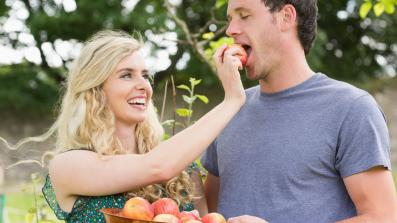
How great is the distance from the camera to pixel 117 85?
9.86 feet

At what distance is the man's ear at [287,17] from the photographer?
2.99 metres

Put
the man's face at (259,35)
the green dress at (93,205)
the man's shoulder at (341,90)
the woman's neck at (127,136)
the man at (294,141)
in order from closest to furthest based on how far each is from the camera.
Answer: the man at (294,141) < the man's shoulder at (341,90) < the green dress at (93,205) < the man's face at (259,35) < the woman's neck at (127,136)

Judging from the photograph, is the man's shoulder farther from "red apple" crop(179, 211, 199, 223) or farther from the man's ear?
"red apple" crop(179, 211, 199, 223)

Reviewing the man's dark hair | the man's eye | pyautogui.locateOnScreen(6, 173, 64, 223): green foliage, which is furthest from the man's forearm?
pyautogui.locateOnScreen(6, 173, 64, 223): green foliage

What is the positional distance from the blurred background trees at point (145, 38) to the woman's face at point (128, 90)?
12582mm

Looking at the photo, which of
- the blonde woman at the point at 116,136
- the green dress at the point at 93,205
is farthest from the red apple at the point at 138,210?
the green dress at the point at 93,205

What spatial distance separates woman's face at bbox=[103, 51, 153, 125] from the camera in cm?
301

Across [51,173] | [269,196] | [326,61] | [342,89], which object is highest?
[342,89]

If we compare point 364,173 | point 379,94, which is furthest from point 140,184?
point 379,94

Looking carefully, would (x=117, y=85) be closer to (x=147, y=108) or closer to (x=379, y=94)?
(x=147, y=108)

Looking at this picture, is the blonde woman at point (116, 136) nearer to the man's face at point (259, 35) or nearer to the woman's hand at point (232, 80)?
the woman's hand at point (232, 80)

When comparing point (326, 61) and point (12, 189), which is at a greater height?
point (326, 61)

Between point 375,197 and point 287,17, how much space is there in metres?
0.90

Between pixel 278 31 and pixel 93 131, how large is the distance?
900 mm
